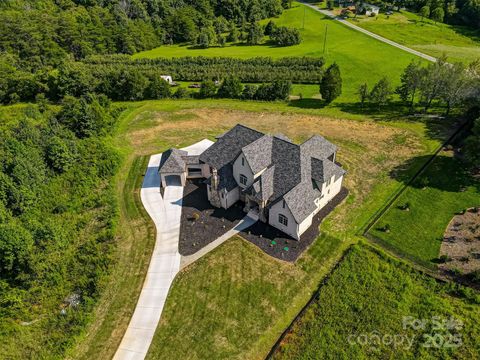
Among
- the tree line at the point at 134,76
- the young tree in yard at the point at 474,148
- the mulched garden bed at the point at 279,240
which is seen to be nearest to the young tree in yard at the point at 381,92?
the tree line at the point at 134,76

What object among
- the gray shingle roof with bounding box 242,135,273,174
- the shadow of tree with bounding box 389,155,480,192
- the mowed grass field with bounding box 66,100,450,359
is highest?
the gray shingle roof with bounding box 242,135,273,174

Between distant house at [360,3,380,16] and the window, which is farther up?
distant house at [360,3,380,16]

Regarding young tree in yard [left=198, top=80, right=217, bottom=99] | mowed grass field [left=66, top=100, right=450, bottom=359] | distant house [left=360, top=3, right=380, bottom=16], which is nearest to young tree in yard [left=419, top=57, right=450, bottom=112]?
mowed grass field [left=66, top=100, right=450, bottom=359]

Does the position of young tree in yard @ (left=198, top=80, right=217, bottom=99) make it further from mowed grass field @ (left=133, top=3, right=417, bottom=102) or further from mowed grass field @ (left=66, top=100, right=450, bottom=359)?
mowed grass field @ (left=66, top=100, right=450, bottom=359)

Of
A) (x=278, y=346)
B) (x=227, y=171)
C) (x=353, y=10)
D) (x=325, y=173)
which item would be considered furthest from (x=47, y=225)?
(x=353, y=10)

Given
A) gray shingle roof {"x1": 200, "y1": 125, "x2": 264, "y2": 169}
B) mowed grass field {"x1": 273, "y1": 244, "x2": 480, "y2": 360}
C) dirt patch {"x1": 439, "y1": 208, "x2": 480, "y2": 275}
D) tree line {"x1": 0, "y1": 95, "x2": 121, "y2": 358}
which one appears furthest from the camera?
gray shingle roof {"x1": 200, "y1": 125, "x2": 264, "y2": 169}

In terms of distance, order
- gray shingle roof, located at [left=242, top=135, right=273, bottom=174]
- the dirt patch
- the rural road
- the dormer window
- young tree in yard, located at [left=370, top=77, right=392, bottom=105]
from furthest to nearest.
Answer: the rural road
young tree in yard, located at [left=370, top=77, right=392, bottom=105]
the dormer window
gray shingle roof, located at [left=242, top=135, right=273, bottom=174]
the dirt patch

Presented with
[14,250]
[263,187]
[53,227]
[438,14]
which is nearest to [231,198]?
[263,187]
